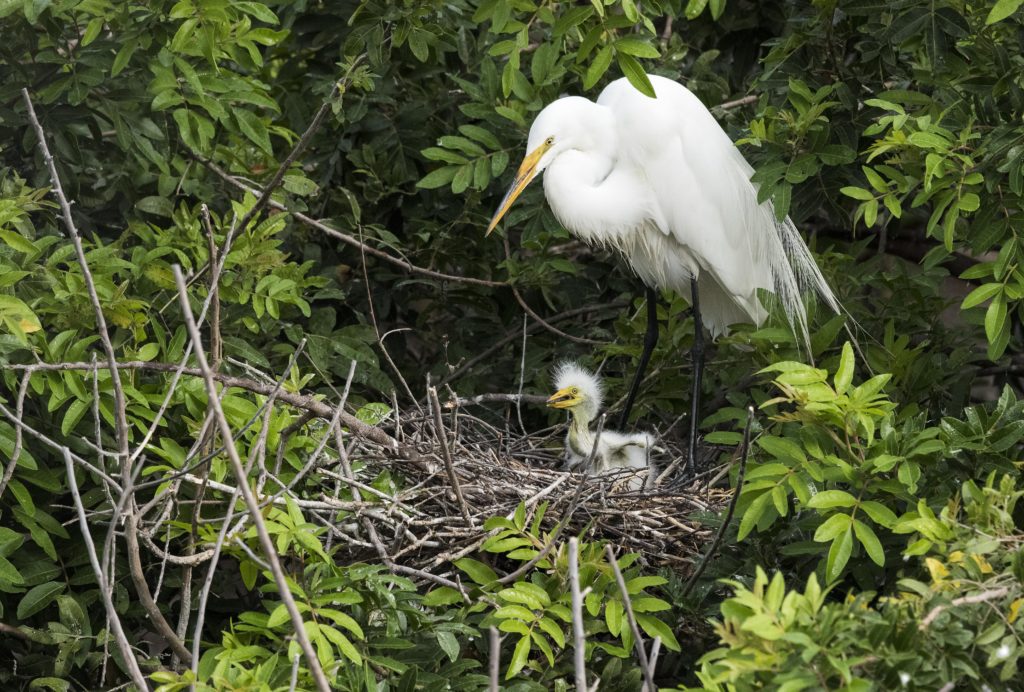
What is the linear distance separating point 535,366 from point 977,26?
1.38m

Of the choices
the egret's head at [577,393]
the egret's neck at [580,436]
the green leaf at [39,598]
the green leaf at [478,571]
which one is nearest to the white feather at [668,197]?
the egret's head at [577,393]

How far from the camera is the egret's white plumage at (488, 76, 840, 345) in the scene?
3260 millimetres

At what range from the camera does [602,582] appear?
2256mm

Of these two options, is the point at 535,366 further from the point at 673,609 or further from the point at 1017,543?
the point at 1017,543

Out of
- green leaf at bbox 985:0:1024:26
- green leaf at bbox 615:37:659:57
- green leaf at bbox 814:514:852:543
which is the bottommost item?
green leaf at bbox 814:514:852:543

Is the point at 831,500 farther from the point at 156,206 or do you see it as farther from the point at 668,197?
the point at 156,206

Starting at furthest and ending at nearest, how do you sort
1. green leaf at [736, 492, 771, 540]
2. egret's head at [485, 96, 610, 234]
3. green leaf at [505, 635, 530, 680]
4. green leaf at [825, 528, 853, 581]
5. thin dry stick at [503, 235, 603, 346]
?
thin dry stick at [503, 235, 603, 346], egret's head at [485, 96, 610, 234], green leaf at [505, 635, 530, 680], green leaf at [736, 492, 771, 540], green leaf at [825, 528, 853, 581]

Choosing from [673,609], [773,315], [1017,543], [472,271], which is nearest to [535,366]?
[472,271]

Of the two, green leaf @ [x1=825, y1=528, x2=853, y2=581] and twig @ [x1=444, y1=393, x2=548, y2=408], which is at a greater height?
green leaf @ [x1=825, y1=528, x2=853, y2=581]

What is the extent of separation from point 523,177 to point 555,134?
12cm

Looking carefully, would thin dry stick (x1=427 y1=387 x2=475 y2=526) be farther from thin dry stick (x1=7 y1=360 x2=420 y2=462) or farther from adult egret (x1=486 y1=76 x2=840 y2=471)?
adult egret (x1=486 y1=76 x2=840 y2=471)

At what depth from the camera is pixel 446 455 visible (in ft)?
7.17

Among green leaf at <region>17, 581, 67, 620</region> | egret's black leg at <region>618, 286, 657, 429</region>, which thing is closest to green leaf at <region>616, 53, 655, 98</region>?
egret's black leg at <region>618, 286, 657, 429</region>

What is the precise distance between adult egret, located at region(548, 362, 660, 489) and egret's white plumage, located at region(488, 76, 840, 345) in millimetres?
371
